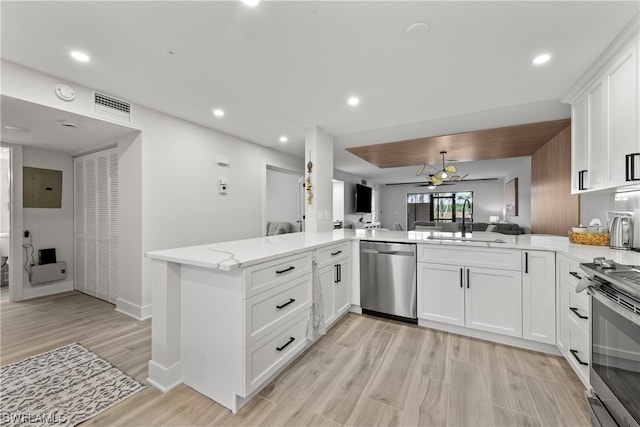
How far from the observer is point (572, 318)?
1767 millimetres

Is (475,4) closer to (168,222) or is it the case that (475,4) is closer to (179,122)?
(179,122)

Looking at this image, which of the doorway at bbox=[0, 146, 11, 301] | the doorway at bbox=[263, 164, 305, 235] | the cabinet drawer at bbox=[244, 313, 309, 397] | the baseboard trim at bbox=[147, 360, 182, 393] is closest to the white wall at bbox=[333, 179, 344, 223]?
the doorway at bbox=[263, 164, 305, 235]

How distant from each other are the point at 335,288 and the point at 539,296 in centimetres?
172

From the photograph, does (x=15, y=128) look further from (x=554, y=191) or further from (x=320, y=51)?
(x=554, y=191)

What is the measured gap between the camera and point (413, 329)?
2.58 m

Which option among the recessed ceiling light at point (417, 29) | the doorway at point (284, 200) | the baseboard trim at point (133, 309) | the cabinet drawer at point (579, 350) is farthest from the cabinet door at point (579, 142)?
the doorway at point (284, 200)

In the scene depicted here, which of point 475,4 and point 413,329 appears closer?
point 475,4

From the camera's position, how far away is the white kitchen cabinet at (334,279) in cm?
241

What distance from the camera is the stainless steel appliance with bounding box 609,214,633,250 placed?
1878 millimetres

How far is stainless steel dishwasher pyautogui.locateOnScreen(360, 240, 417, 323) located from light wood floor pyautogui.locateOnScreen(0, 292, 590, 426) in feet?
0.60

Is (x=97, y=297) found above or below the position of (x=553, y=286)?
below

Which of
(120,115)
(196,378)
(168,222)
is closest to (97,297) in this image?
(168,222)

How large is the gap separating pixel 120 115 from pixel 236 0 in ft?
6.52

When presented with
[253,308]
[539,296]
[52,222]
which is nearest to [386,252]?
[539,296]
